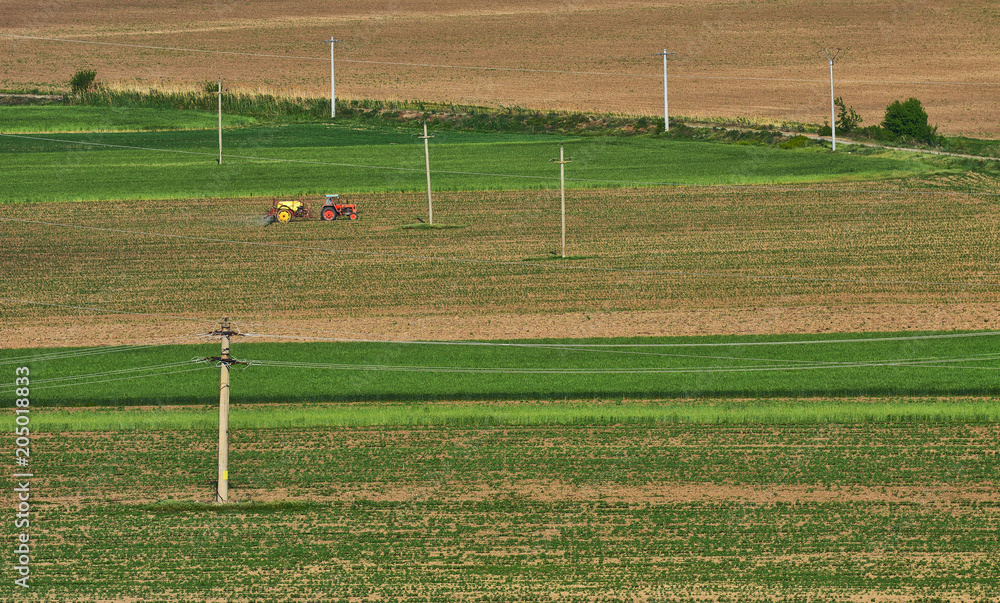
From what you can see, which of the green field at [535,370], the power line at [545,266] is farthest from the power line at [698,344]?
the power line at [545,266]

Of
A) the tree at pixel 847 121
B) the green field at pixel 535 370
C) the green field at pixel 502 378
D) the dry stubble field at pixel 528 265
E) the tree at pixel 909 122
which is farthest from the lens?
the tree at pixel 847 121

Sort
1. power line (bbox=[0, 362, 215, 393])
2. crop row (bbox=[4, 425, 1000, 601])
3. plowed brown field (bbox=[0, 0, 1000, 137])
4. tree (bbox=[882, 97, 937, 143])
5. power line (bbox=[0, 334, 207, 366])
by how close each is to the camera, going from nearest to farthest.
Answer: crop row (bbox=[4, 425, 1000, 601]), power line (bbox=[0, 362, 215, 393]), power line (bbox=[0, 334, 207, 366]), tree (bbox=[882, 97, 937, 143]), plowed brown field (bbox=[0, 0, 1000, 137])

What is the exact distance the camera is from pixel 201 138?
86.9m

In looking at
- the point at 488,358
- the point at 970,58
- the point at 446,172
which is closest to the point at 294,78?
the point at 446,172

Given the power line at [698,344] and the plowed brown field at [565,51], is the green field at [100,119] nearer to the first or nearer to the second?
the plowed brown field at [565,51]

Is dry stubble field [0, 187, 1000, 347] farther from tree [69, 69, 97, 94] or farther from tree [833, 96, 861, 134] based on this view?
tree [69, 69, 97, 94]

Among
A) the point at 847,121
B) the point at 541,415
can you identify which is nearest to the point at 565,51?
the point at 847,121

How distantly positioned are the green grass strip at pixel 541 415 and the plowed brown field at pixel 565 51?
183 feet

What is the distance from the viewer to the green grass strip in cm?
4303

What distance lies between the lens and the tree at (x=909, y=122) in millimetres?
89500

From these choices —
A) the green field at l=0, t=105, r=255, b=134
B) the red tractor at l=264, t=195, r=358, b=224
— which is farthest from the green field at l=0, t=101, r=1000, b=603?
the green field at l=0, t=105, r=255, b=134

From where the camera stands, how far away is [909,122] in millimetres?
90062

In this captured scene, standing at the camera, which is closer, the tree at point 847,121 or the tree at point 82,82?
the tree at point 847,121

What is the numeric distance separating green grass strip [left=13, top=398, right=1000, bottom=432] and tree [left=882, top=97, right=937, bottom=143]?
49.2 metres
